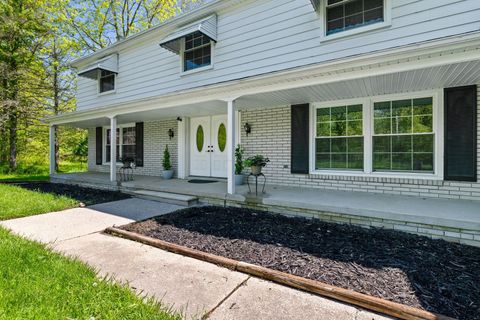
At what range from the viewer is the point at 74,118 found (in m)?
9.03

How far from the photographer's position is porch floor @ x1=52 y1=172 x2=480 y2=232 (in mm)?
3609

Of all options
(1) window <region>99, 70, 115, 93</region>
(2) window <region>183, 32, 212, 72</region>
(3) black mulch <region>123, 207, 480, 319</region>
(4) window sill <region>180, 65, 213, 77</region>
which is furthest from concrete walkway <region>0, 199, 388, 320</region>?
(1) window <region>99, 70, 115, 93</region>

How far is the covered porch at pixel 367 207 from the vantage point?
352 cm

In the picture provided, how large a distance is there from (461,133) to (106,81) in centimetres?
1135

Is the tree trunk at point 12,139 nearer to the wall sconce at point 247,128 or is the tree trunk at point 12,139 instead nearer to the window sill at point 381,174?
the wall sconce at point 247,128

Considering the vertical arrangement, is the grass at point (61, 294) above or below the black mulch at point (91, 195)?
below

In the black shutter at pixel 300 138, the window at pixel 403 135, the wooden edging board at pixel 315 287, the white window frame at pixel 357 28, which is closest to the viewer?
the wooden edging board at pixel 315 287

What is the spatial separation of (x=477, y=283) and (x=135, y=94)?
9865 mm

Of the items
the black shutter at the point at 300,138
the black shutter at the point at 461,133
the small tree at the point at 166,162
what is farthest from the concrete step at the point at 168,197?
the black shutter at the point at 461,133

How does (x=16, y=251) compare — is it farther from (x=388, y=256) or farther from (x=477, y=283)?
(x=477, y=283)

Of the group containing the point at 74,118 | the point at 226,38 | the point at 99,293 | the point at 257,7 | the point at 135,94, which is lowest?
the point at 99,293

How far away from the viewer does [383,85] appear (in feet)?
Result: 15.3

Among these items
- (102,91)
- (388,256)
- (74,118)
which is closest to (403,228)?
(388,256)

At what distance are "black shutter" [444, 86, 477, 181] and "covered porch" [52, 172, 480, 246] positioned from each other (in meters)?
0.55
